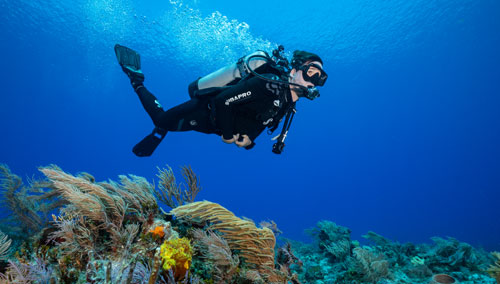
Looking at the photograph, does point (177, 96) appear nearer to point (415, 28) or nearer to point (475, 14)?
point (415, 28)

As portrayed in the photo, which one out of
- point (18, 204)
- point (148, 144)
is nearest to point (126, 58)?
point (148, 144)

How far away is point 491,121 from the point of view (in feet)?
276

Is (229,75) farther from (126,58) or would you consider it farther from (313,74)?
(126,58)

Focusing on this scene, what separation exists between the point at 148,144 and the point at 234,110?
99.4 inches

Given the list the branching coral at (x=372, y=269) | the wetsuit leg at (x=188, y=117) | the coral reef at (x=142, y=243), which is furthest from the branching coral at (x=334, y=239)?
the wetsuit leg at (x=188, y=117)

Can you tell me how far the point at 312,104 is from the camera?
64.7m

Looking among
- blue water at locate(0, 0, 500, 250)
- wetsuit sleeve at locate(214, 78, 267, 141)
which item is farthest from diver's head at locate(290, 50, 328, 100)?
blue water at locate(0, 0, 500, 250)

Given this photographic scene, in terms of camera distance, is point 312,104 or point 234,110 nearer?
point 234,110

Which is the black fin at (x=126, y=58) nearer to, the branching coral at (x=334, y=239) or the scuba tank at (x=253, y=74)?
the scuba tank at (x=253, y=74)

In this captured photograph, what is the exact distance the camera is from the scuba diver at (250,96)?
4082 mm

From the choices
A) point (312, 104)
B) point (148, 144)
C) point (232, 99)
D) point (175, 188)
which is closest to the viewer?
point (175, 188)

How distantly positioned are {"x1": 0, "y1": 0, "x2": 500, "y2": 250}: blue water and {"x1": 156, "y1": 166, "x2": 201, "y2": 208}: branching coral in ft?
8.84

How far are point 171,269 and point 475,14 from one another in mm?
52389

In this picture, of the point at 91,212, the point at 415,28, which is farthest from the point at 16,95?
the point at 415,28
